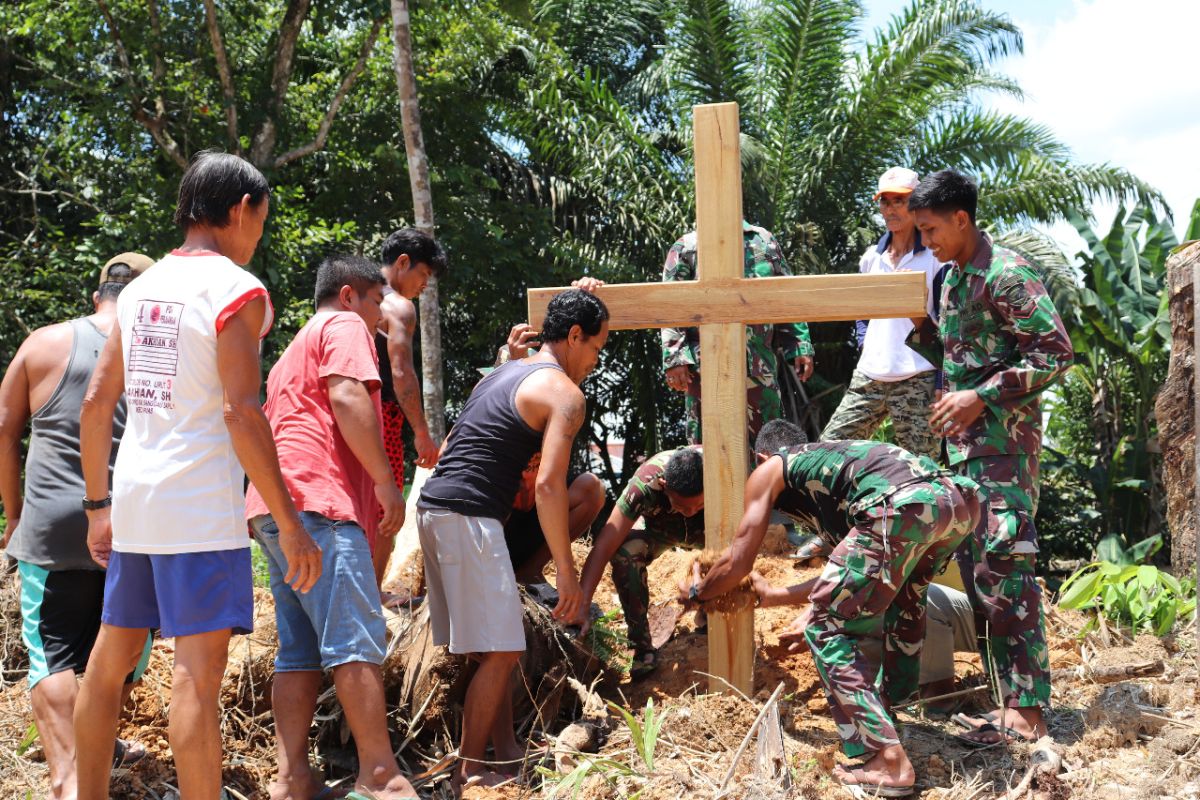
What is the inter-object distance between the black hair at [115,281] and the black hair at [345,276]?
71cm

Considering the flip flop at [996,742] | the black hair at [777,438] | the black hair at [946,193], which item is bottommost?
the flip flop at [996,742]

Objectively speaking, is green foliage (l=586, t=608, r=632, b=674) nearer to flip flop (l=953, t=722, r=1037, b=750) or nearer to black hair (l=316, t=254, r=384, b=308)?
flip flop (l=953, t=722, r=1037, b=750)

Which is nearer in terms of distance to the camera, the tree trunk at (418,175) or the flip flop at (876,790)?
the flip flop at (876,790)

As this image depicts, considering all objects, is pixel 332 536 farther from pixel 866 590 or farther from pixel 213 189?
pixel 866 590

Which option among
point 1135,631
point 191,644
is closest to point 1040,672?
point 1135,631

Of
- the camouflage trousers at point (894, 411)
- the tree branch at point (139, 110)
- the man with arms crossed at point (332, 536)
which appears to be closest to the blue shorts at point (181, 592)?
the man with arms crossed at point (332, 536)

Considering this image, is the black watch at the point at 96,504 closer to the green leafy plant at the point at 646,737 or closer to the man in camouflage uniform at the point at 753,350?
the green leafy plant at the point at 646,737

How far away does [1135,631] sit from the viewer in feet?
19.1

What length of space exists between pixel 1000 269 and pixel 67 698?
376 cm

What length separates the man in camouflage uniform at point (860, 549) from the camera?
3795 mm

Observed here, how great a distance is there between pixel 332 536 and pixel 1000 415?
2579 mm

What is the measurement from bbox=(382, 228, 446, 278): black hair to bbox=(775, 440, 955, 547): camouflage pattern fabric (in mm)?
2157

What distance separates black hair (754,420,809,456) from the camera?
4.55 metres

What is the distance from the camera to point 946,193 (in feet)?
14.4
